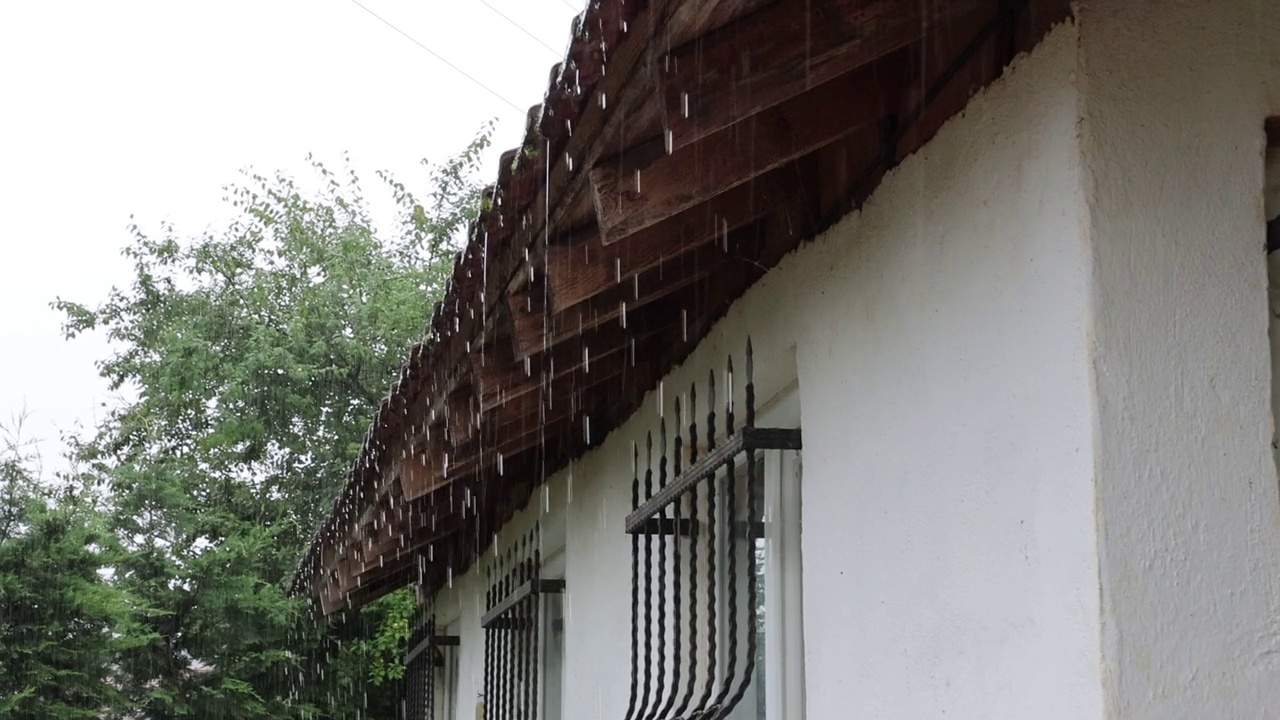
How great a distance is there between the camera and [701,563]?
4133 millimetres

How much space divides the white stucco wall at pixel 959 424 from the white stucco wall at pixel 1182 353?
0.04m

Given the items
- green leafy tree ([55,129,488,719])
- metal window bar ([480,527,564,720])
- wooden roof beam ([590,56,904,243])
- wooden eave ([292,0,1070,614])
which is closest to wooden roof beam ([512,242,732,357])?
wooden eave ([292,0,1070,614])

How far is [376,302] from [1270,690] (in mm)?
17594

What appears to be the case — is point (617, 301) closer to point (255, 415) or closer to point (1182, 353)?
point (1182, 353)

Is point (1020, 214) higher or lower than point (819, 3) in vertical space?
lower

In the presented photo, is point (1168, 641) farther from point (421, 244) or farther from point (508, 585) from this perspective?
point (421, 244)

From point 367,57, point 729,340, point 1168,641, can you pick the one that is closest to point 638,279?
point 729,340

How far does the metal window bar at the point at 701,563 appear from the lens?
3244 mm

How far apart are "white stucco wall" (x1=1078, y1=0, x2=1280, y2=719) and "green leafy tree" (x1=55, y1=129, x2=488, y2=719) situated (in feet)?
36.0

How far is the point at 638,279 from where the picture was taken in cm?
353

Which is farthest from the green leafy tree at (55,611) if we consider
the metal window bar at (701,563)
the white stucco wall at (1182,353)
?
the white stucco wall at (1182,353)

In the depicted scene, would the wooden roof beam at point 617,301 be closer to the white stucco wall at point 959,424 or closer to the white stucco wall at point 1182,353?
the white stucco wall at point 959,424

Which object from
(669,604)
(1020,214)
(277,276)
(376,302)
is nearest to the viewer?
(1020,214)

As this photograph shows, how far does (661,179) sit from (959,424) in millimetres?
709
